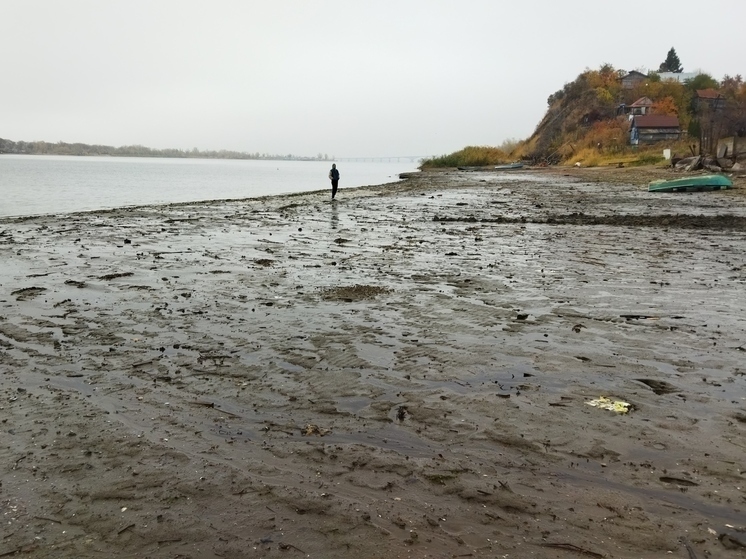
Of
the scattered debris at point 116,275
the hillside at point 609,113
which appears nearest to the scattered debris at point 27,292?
the scattered debris at point 116,275

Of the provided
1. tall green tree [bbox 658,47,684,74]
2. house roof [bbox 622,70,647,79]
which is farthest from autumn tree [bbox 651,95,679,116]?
tall green tree [bbox 658,47,684,74]

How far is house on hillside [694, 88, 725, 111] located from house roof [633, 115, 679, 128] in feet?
27.3

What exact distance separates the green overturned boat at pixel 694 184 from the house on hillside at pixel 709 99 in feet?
236

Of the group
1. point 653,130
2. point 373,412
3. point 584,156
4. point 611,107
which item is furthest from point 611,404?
point 611,107

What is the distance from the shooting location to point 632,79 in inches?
4547

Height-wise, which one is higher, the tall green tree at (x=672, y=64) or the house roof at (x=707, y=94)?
the tall green tree at (x=672, y=64)

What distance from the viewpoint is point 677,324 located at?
742cm

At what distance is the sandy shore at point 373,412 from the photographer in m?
3.30

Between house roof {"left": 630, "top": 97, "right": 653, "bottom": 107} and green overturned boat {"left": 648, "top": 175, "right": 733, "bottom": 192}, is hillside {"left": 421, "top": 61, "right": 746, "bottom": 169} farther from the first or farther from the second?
green overturned boat {"left": 648, "top": 175, "right": 733, "bottom": 192}

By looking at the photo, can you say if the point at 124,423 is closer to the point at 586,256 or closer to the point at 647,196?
the point at 586,256

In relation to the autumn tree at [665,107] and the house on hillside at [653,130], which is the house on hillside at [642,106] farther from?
the house on hillside at [653,130]

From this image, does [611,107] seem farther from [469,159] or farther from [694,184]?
[694,184]

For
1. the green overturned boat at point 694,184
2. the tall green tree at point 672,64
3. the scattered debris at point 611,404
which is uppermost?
the tall green tree at point 672,64

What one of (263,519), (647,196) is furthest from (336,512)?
(647,196)
